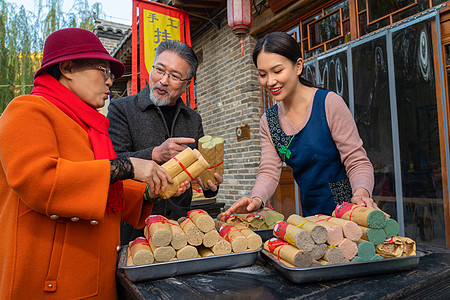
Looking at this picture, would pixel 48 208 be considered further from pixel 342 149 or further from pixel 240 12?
pixel 240 12

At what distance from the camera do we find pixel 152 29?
527cm

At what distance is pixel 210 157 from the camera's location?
5.49 feet

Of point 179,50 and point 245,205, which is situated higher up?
point 179,50

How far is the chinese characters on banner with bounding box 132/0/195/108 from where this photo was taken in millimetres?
5160

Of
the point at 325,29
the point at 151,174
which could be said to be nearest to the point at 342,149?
the point at 151,174

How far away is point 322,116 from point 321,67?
8.58 feet

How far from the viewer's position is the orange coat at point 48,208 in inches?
40.7

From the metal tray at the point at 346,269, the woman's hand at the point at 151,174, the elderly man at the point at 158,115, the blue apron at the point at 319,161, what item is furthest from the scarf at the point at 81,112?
the blue apron at the point at 319,161

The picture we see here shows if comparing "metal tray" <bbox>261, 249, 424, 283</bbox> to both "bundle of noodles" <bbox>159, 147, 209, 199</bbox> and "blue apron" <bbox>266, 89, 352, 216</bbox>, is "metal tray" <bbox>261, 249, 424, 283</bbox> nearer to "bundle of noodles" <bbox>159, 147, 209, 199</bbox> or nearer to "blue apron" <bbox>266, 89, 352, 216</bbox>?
"bundle of noodles" <bbox>159, 147, 209, 199</bbox>

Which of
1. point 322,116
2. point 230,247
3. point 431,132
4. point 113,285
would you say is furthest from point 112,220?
point 431,132

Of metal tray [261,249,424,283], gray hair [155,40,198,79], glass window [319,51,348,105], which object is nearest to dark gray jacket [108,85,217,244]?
gray hair [155,40,198,79]

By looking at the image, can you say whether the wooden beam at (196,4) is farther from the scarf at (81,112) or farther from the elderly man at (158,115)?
the scarf at (81,112)

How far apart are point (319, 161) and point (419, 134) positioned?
6.04ft

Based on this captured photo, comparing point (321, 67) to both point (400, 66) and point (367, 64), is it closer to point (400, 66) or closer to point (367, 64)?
point (367, 64)
